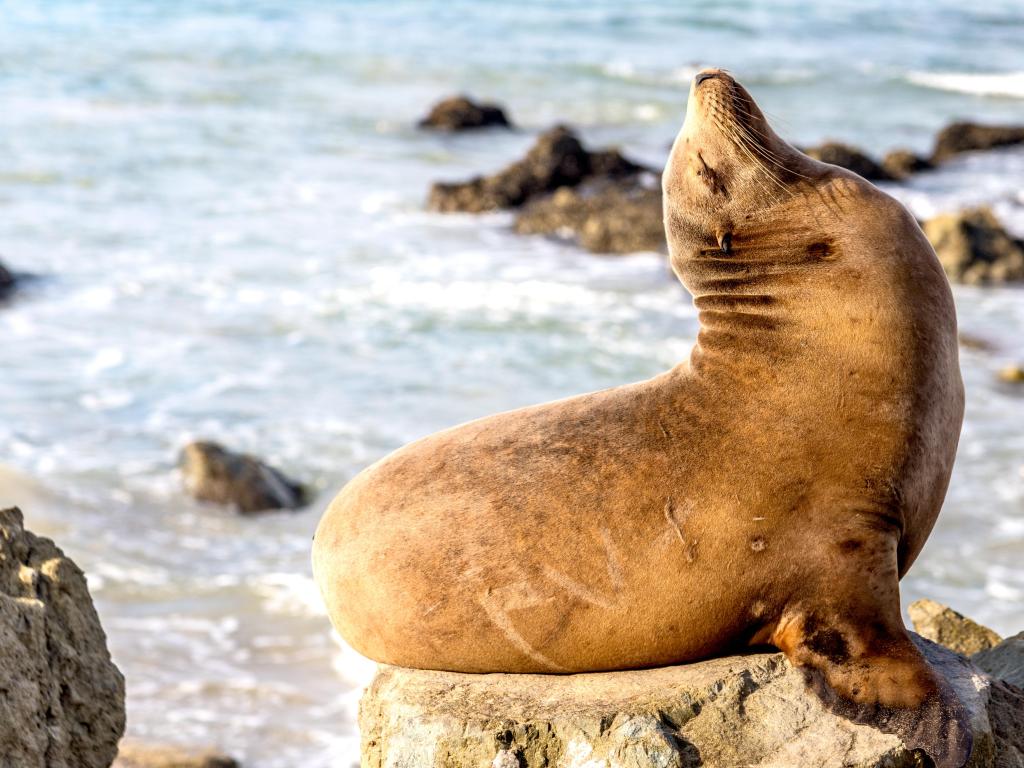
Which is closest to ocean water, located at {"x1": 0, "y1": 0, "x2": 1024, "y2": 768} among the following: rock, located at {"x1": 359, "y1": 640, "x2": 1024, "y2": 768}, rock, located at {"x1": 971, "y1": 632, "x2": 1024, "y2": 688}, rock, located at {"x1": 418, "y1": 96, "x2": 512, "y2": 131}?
rock, located at {"x1": 418, "y1": 96, "x2": 512, "y2": 131}

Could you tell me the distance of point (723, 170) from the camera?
153 inches

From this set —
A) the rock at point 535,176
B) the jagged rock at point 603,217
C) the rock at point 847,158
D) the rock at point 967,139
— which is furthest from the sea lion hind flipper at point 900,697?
the rock at point 967,139

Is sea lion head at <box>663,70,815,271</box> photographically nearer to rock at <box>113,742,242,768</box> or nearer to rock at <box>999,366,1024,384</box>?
rock at <box>113,742,242,768</box>

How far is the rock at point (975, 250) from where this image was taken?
491 inches

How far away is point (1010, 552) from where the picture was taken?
23.6 feet

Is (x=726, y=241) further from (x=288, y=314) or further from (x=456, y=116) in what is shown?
(x=456, y=116)

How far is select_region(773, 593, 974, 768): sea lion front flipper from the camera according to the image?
10.8 feet

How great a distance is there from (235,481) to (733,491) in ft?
15.7

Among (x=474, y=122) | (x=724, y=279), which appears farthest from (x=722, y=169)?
(x=474, y=122)

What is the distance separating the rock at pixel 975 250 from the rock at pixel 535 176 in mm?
4429

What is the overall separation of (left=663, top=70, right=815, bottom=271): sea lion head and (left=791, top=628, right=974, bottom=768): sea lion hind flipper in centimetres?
120

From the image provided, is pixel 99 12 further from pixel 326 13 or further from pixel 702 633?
pixel 702 633

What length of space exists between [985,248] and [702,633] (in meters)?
10.2

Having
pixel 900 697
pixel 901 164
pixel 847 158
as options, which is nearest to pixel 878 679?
pixel 900 697
